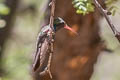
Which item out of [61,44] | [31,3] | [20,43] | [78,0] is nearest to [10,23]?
[20,43]

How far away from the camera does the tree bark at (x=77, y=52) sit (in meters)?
3.19

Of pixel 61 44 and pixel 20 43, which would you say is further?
pixel 20 43

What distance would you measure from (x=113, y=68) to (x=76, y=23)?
236 cm

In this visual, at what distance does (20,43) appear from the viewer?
4316mm

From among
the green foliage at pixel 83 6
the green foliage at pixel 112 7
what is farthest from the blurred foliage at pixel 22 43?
the green foliage at pixel 83 6

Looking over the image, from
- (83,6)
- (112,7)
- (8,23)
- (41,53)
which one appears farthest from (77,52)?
(41,53)

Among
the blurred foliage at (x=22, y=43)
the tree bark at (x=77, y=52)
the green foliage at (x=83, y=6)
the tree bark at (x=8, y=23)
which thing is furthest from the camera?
the tree bark at (x=8, y=23)

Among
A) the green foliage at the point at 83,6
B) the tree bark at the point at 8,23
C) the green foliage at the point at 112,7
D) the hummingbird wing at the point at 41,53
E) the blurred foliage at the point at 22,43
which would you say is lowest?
the blurred foliage at the point at 22,43

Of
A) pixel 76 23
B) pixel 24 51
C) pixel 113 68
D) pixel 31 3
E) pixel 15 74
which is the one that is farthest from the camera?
pixel 113 68

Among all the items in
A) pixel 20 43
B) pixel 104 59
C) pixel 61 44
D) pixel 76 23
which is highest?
pixel 76 23

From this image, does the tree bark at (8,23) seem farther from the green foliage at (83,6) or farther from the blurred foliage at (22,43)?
the green foliage at (83,6)

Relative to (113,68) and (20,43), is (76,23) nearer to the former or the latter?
(20,43)

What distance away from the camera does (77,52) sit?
10.5 ft

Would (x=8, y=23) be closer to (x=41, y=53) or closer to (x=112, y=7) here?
(x=112, y=7)
